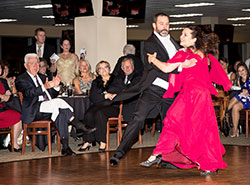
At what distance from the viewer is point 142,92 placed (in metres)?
5.68

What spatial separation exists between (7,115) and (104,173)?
2.34m

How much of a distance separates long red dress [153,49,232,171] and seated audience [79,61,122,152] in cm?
216

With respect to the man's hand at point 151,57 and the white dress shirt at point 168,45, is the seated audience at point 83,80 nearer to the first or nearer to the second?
the white dress shirt at point 168,45

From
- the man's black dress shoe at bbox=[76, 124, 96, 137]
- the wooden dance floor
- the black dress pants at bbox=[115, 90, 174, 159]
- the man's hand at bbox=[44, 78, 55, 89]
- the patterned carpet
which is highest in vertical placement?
the man's hand at bbox=[44, 78, 55, 89]

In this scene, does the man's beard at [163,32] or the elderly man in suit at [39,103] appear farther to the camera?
the elderly man in suit at [39,103]

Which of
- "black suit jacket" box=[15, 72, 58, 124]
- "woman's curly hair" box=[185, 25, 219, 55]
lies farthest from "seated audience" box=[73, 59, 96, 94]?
"woman's curly hair" box=[185, 25, 219, 55]

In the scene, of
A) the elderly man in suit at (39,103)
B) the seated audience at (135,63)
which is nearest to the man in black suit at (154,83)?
the elderly man in suit at (39,103)

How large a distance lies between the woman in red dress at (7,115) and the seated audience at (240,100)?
363 cm

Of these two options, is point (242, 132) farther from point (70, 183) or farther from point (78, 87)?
point (70, 183)

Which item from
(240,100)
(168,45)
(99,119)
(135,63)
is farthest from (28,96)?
(240,100)

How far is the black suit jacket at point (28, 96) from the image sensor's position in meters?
7.12

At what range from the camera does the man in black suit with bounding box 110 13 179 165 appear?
5552 mm

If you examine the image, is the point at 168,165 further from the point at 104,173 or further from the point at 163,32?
the point at 163,32

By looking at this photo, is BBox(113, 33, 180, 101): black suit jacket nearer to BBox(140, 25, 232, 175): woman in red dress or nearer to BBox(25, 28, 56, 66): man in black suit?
BBox(140, 25, 232, 175): woman in red dress
